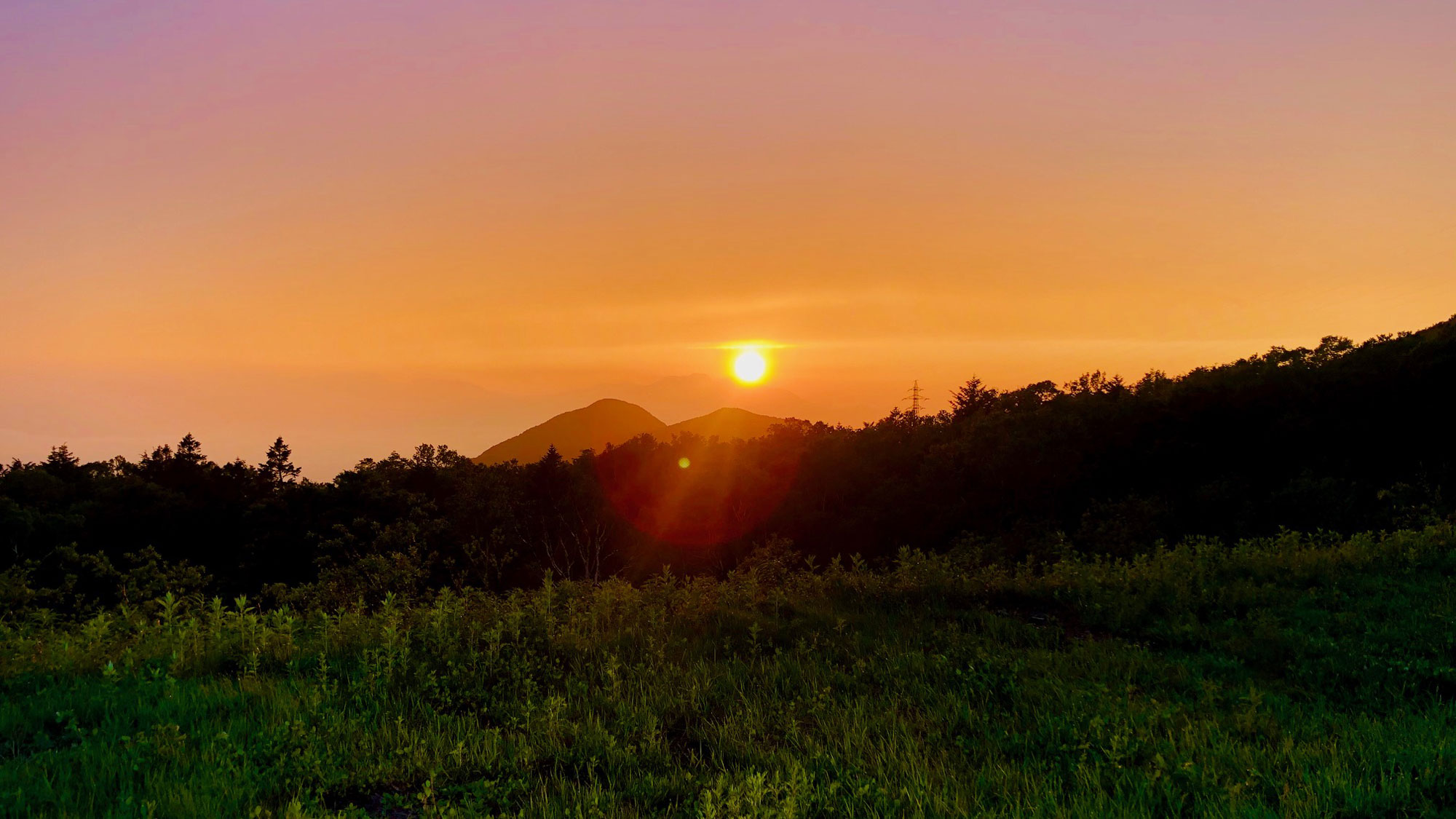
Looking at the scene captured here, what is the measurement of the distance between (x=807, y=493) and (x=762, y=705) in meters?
44.9

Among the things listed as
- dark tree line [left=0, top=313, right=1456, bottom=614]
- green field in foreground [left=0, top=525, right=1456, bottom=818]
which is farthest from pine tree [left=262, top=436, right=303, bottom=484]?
green field in foreground [left=0, top=525, right=1456, bottom=818]

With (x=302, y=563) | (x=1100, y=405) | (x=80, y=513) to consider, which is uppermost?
(x=1100, y=405)

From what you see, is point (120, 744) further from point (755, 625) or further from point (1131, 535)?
point (1131, 535)

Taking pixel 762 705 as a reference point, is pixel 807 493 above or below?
below

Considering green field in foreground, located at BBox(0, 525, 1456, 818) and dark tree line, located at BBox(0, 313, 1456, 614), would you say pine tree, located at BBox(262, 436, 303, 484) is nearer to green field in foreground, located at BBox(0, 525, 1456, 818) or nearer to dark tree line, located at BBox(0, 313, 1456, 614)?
dark tree line, located at BBox(0, 313, 1456, 614)

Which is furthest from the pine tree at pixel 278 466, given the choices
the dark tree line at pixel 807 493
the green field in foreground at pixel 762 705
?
the green field in foreground at pixel 762 705

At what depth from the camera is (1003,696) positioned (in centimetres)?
663

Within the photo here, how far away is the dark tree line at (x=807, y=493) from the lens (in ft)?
107

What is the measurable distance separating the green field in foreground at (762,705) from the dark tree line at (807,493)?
59.7 feet

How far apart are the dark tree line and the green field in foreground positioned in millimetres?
18211

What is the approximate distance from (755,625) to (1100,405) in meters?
38.7

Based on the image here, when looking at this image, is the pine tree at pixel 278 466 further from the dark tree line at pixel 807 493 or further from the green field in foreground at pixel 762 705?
the green field in foreground at pixel 762 705

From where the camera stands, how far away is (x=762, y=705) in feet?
21.2

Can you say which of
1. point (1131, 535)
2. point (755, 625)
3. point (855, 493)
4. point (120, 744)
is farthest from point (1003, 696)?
→ point (855, 493)
